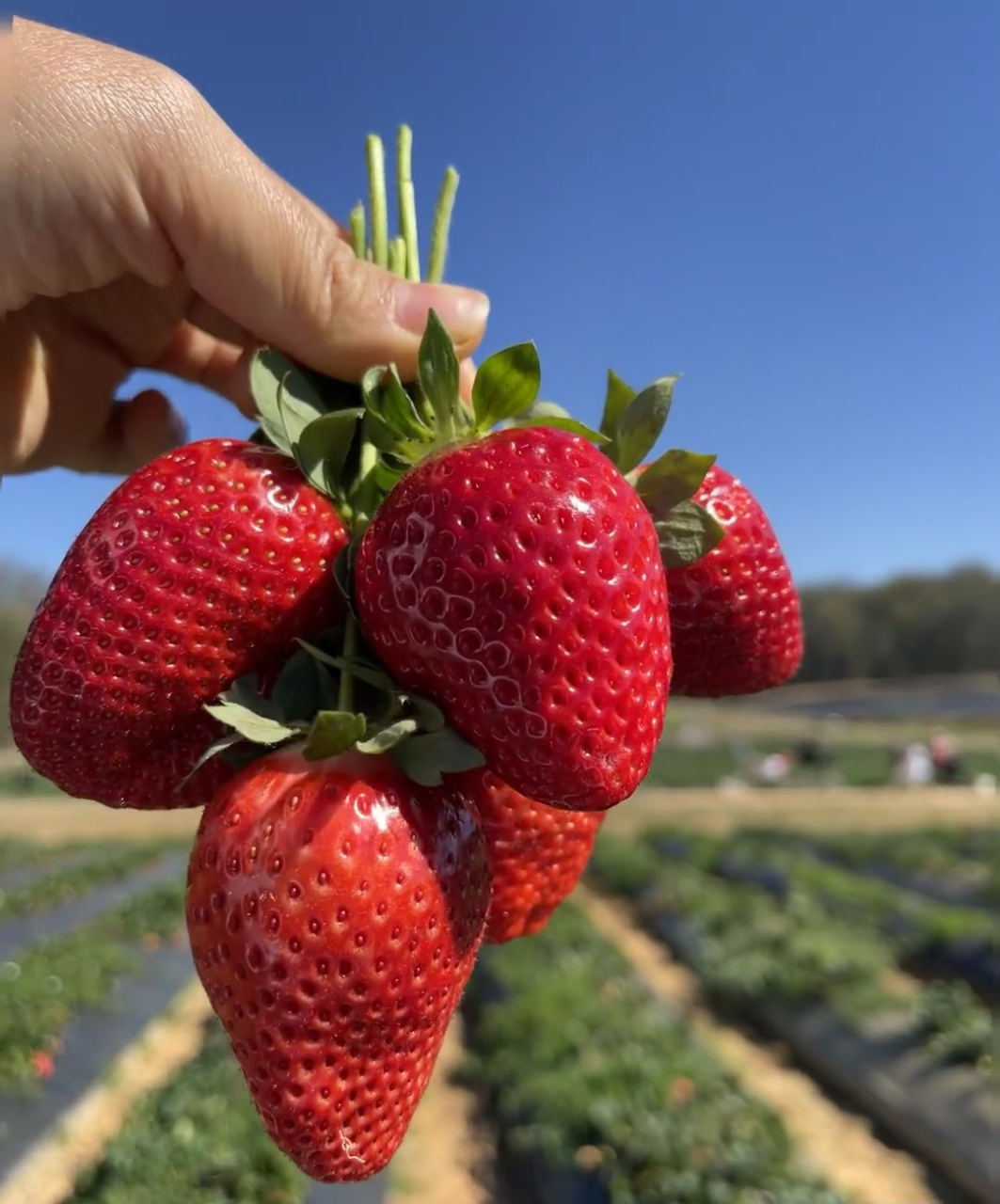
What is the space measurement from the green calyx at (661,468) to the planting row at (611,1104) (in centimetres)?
436

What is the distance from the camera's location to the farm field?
4570 millimetres

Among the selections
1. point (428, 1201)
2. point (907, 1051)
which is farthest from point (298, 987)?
point (907, 1051)

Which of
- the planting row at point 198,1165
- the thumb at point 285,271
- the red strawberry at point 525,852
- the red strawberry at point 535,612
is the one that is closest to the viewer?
the red strawberry at point 535,612

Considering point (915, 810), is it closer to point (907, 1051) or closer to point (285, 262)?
point (907, 1051)

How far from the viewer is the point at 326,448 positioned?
875 mm

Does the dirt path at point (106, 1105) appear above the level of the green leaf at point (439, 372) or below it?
below

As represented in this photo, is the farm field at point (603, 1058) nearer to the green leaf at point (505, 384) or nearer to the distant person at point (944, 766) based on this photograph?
the green leaf at point (505, 384)

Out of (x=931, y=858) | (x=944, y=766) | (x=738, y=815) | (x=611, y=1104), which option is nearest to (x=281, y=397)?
(x=611, y=1104)

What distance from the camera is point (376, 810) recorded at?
0.77 m

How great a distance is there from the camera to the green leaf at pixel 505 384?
82 centimetres

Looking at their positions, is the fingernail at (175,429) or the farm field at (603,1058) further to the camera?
the farm field at (603,1058)

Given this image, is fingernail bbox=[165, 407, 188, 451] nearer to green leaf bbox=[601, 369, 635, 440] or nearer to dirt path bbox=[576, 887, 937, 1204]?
green leaf bbox=[601, 369, 635, 440]

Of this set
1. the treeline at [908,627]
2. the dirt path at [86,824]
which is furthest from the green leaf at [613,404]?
the treeline at [908,627]

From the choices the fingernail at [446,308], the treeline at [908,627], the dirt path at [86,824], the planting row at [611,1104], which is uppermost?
the fingernail at [446,308]
